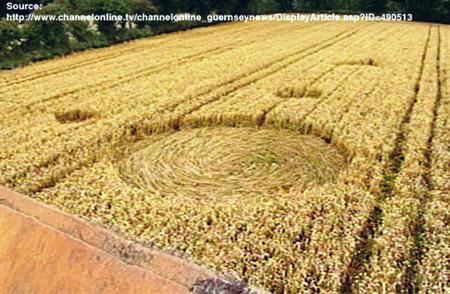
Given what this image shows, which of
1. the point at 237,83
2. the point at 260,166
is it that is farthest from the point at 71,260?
the point at 237,83

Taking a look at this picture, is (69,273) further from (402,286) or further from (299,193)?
(299,193)

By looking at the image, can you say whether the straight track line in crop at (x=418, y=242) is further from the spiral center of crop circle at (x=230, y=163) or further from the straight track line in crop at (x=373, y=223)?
the spiral center of crop circle at (x=230, y=163)

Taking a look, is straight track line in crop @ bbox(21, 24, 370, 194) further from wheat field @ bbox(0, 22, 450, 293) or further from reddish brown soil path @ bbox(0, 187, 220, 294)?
reddish brown soil path @ bbox(0, 187, 220, 294)

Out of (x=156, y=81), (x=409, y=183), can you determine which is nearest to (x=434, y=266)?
(x=409, y=183)

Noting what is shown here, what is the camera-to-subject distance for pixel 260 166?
741 cm

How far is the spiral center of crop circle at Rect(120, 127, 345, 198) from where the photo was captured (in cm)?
668

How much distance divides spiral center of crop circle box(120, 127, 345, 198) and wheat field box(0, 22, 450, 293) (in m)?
0.03

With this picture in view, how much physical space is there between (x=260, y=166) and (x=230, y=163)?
488 mm

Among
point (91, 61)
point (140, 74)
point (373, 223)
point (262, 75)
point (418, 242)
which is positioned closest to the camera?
point (418, 242)

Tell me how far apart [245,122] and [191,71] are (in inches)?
269

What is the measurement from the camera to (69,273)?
2.18 m

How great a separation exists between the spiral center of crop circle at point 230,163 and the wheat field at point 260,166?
32 millimetres

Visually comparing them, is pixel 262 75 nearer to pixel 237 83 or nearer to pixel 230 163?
pixel 237 83

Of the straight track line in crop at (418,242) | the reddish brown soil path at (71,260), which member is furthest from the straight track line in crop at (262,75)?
the reddish brown soil path at (71,260)
